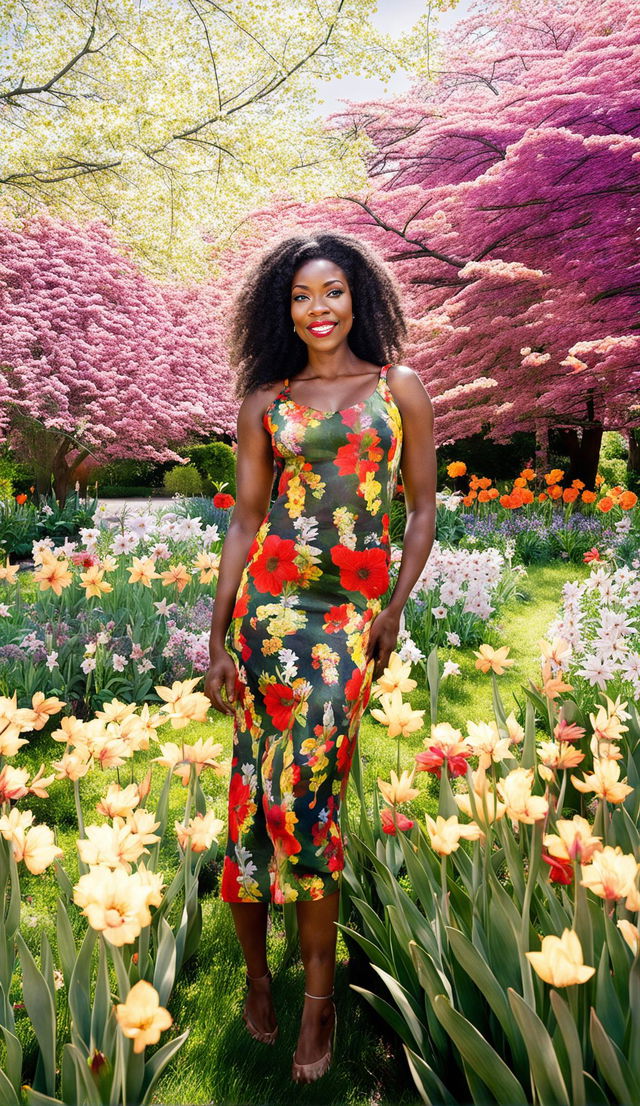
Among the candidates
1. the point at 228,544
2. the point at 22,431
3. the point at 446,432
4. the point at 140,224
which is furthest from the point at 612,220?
the point at 22,431

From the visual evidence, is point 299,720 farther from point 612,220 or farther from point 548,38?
point 548,38

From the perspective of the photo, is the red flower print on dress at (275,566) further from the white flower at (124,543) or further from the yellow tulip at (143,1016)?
the white flower at (124,543)

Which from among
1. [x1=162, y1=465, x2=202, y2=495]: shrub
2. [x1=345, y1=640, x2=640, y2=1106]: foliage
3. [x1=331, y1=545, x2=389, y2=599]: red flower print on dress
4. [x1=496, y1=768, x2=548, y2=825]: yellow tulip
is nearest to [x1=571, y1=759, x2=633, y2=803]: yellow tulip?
[x1=345, y1=640, x2=640, y2=1106]: foliage

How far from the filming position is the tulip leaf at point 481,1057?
4.06 feet

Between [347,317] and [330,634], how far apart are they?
2.67 feet

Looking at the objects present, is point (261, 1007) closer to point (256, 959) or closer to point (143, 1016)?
point (256, 959)

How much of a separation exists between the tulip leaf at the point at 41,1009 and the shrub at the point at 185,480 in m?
13.9

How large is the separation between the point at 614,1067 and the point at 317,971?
740mm

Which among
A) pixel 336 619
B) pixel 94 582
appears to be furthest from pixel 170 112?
pixel 336 619

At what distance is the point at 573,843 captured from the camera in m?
1.23

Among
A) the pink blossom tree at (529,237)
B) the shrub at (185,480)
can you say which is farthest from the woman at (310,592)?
the shrub at (185,480)

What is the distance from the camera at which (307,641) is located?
1742 mm

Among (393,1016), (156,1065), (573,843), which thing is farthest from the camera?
(393,1016)

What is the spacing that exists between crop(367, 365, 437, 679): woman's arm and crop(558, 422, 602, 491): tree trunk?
9.36m
